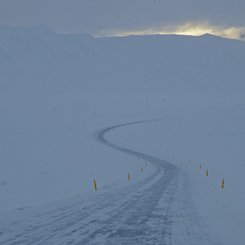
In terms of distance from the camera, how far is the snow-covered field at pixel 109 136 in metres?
20.8

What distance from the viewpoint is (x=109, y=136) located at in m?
58.8

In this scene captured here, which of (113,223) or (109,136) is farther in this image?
(109,136)

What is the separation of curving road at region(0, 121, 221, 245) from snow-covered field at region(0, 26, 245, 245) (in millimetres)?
489

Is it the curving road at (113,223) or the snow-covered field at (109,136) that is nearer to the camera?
the curving road at (113,223)

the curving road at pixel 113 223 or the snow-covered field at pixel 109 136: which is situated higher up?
the snow-covered field at pixel 109 136

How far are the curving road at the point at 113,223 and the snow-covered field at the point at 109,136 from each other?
0.49 m

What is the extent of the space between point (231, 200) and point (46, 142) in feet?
121

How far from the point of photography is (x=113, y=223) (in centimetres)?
1079

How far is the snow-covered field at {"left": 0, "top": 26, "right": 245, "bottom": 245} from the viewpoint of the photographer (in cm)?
2077

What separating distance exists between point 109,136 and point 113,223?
157 feet

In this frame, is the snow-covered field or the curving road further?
the snow-covered field

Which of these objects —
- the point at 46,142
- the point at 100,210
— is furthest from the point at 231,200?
the point at 46,142

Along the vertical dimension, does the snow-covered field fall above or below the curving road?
above

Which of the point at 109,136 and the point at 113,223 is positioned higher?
the point at 109,136
